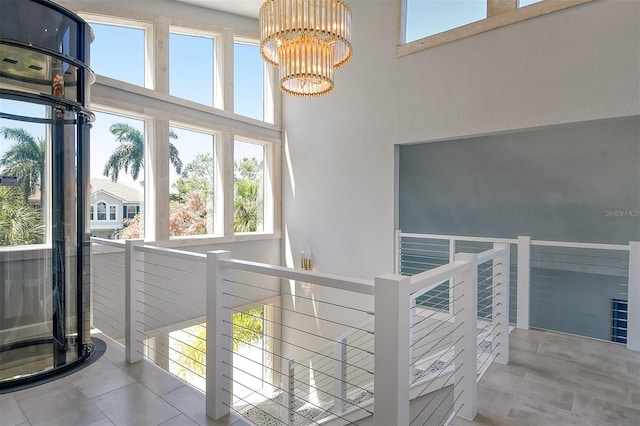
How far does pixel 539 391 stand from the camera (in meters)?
2.27

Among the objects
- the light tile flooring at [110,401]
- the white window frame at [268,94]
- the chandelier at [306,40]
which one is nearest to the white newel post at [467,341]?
the light tile flooring at [110,401]

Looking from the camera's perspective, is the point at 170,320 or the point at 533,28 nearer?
the point at 533,28

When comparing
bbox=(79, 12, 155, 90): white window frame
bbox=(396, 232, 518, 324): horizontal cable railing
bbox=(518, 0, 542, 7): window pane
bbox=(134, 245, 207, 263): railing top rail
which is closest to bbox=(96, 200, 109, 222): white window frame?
bbox=(79, 12, 155, 90): white window frame

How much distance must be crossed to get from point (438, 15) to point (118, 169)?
447 centimetres

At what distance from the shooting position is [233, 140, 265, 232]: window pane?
588cm

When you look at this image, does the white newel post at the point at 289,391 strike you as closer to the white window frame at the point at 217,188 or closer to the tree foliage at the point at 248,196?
the white window frame at the point at 217,188

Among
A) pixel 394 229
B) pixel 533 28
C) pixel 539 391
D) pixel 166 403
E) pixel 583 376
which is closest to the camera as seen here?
pixel 166 403

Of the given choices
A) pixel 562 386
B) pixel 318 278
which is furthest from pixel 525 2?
pixel 318 278

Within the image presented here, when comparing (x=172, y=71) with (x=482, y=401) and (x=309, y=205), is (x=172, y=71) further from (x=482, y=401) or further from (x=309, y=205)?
(x=482, y=401)

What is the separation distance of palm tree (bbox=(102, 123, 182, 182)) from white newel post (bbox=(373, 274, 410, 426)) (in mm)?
4277

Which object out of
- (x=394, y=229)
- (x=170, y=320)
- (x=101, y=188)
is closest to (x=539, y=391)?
(x=394, y=229)

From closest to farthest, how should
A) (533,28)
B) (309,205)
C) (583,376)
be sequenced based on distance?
Answer: (583,376) → (533,28) → (309,205)

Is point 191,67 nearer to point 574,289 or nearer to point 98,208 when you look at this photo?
point 98,208

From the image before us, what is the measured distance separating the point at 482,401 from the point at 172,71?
5.26 m
